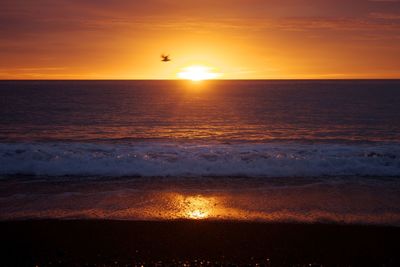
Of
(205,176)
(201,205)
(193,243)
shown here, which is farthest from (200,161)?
(193,243)

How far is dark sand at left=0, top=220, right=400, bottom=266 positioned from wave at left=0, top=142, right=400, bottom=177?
613 centimetres

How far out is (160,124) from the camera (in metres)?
32.0

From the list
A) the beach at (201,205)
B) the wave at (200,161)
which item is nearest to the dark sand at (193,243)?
the beach at (201,205)

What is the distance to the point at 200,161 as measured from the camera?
665 inches

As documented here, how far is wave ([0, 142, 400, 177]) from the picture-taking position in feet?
51.3

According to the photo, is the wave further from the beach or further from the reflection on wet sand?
the reflection on wet sand

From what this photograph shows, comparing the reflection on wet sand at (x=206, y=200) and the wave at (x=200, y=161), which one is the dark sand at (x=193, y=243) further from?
the wave at (x=200, y=161)

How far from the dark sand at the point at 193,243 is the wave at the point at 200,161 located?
20.1 ft

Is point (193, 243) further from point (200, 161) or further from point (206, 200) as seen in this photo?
point (200, 161)

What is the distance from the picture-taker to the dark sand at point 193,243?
7555 millimetres

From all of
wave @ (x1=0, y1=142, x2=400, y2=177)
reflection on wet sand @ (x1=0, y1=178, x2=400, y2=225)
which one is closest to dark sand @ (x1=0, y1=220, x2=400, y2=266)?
reflection on wet sand @ (x1=0, y1=178, x2=400, y2=225)

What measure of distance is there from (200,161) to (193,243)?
857 cm

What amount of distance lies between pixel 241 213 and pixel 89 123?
2494 centimetres

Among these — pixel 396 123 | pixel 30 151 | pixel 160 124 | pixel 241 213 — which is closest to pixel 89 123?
pixel 160 124
